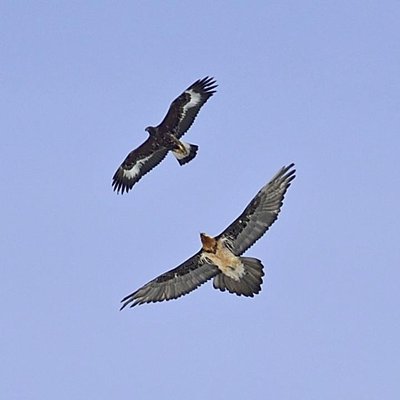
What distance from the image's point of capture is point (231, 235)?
17.4 metres

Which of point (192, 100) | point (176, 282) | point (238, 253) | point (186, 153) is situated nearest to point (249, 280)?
point (238, 253)

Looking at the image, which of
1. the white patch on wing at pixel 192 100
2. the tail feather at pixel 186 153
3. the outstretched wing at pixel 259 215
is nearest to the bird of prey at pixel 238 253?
the outstretched wing at pixel 259 215

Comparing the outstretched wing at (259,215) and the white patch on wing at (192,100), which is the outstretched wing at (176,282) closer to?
the outstretched wing at (259,215)

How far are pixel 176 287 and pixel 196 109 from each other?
5410 millimetres

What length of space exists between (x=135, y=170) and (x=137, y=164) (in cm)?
18

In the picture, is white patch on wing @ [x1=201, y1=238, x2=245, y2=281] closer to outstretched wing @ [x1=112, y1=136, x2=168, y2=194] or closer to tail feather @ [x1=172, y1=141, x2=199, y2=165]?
tail feather @ [x1=172, y1=141, x2=199, y2=165]

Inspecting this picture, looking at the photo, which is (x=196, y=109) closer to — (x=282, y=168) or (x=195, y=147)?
(x=195, y=147)

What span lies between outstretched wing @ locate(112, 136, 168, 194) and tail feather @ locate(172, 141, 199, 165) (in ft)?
2.90

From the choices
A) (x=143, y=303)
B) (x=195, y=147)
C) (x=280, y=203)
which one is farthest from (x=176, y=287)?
(x=195, y=147)

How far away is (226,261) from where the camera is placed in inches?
681

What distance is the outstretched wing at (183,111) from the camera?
73.7ft

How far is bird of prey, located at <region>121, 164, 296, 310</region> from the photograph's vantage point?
17.0m

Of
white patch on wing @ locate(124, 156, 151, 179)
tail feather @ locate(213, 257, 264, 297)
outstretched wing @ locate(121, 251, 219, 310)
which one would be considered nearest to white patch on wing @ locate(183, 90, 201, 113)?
white patch on wing @ locate(124, 156, 151, 179)

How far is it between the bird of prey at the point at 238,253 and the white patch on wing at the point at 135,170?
5727mm
